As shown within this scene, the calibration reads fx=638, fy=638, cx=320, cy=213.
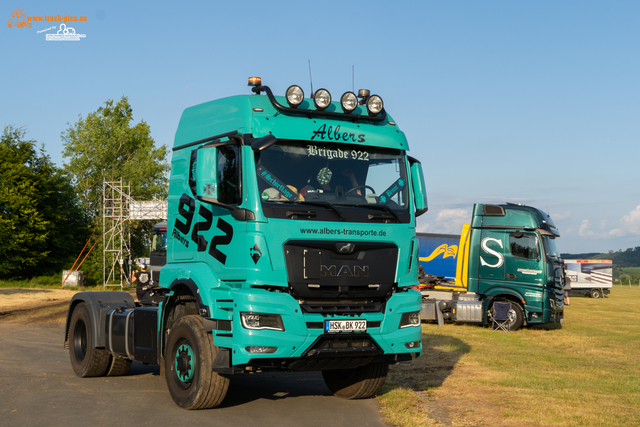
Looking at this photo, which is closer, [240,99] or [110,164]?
[240,99]

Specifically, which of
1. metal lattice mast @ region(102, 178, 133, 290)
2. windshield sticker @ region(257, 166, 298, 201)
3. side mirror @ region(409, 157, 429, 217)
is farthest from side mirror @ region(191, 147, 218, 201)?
metal lattice mast @ region(102, 178, 133, 290)

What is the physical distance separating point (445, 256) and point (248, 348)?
15.7 meters

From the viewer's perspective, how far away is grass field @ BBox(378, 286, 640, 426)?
7.51 m

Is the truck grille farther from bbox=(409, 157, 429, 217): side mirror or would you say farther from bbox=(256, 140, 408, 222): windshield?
bbox=(409, 157, 429, 217): side mirror

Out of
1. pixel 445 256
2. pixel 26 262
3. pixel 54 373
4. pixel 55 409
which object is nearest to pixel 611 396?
pixel 55 409

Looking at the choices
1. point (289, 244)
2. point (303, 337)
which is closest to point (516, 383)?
point (303, 337)

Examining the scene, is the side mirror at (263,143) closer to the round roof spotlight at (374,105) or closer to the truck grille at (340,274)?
the truck grille at (340,274)

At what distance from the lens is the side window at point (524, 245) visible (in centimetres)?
1823

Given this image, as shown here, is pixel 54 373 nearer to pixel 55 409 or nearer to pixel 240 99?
pixel 55 409

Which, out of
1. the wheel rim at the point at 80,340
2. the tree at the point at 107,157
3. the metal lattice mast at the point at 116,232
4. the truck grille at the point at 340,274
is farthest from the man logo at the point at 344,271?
the tree at the point at 107,157

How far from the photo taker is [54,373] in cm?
1000

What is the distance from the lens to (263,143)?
22.1 feet

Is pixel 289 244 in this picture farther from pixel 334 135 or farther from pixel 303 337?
pixel 334 135

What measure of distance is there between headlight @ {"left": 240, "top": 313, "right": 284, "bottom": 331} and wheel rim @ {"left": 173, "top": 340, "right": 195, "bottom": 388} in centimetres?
109
